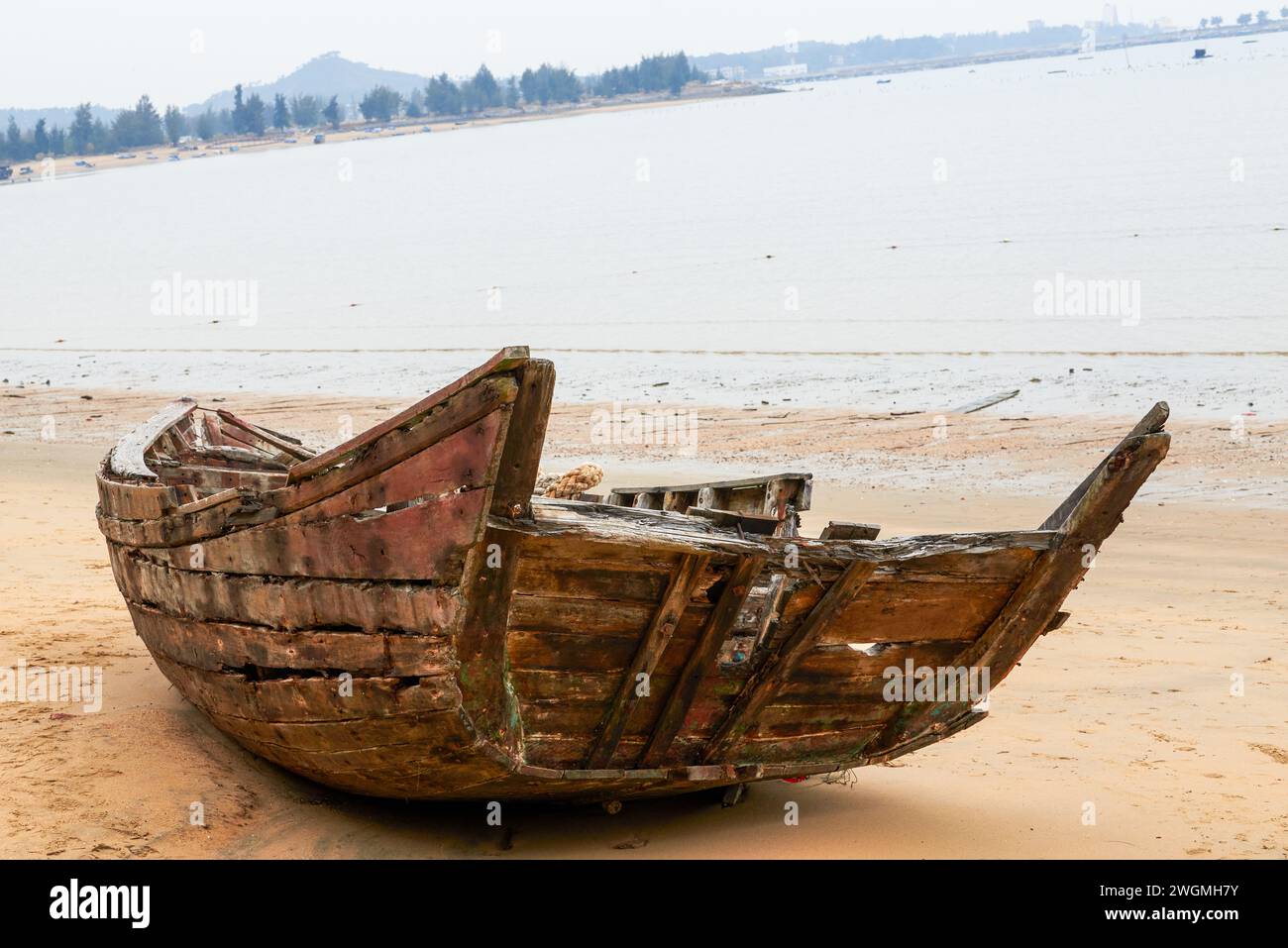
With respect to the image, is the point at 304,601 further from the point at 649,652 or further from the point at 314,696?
the point at 649,652

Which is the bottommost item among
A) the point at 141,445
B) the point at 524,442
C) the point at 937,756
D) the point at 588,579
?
the point at 937,756

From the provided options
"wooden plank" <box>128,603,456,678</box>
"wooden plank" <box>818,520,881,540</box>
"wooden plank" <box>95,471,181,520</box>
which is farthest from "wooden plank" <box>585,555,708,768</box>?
"wooden plank" <box>95,471,181,520</box>

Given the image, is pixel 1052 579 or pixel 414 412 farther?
pixel 1052 579

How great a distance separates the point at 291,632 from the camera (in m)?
4.58

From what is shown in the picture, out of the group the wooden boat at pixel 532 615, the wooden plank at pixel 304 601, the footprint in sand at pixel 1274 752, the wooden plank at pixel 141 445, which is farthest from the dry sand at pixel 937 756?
the wooden plank at pixel 141 445

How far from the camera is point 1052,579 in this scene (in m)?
5.01

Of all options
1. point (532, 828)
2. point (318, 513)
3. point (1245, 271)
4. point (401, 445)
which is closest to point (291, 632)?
point (318, 513)

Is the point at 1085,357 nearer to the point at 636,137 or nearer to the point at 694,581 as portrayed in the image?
the point at 694,581

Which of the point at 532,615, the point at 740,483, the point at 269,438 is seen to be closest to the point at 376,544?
the point at 532,615

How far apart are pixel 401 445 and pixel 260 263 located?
37.0 metres

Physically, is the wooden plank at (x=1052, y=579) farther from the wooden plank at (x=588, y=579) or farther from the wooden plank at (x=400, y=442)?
the wooden plank at (x=400, y=442)

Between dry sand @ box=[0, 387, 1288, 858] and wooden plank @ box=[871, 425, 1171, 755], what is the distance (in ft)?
1.43

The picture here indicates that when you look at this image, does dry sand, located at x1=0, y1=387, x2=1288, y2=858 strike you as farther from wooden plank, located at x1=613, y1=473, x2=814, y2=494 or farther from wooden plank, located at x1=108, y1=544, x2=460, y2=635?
wooden plank, located at x1=613, y1=473, x2=814, y2=494

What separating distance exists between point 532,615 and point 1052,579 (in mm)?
1954
